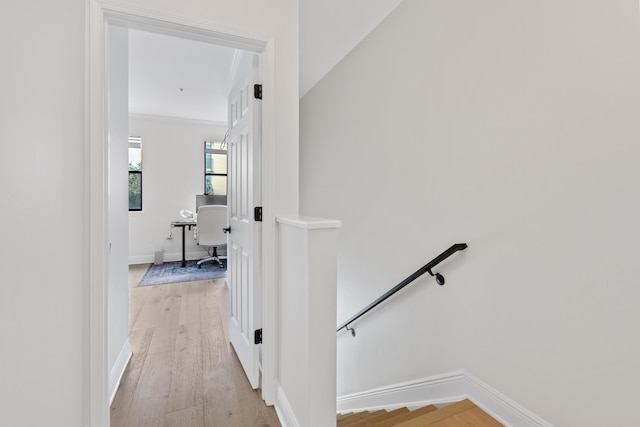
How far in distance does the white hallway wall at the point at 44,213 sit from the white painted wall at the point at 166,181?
4.51 metres

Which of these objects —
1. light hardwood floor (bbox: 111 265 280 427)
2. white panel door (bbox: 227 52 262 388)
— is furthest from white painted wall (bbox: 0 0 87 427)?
white panel door (bbox: 227 52 262 388)

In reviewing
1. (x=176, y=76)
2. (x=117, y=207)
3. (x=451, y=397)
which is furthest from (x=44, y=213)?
(x=176, y=76)

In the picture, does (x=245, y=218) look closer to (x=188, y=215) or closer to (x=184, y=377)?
(x=184, y=377)

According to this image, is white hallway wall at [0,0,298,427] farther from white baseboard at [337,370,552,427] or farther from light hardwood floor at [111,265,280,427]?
white baseboard at [337,370,552,427]

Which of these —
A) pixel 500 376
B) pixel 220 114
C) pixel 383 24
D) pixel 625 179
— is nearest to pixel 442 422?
pixel 500 376

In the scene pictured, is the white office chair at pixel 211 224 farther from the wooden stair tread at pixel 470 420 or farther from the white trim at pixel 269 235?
the wooden stair tread at pixel 470 420

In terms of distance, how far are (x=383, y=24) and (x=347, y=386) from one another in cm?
330

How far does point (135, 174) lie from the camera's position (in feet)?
17.2

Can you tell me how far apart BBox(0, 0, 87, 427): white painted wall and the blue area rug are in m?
3.05

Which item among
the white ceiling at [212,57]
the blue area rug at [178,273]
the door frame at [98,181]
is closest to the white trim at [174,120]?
the white ceiling at [212,57]

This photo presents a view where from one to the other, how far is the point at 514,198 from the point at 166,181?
5.57 m

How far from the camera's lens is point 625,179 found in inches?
40.8

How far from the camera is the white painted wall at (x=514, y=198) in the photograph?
1.06 meters

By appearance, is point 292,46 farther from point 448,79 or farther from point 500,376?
point 500,376
